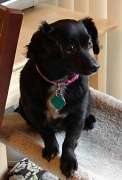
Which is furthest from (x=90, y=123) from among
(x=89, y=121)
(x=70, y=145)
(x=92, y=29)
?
(x=92, y=29)

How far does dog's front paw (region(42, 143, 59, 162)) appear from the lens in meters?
1.02

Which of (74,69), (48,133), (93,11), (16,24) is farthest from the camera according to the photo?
(93,11)

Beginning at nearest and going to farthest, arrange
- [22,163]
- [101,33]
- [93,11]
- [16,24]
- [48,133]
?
[16,24], [48,133], [101,33], [22,163], [93,11]

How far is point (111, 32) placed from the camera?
1687mm

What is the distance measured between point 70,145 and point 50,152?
0.24 feet

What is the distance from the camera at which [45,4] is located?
1658mm

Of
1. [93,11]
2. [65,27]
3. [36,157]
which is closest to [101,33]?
[93,11]

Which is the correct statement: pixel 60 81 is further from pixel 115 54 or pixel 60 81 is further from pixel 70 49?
pixel 115 54

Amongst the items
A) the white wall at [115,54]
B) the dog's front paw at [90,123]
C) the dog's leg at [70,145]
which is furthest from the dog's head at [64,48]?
the white wall at [115,54]

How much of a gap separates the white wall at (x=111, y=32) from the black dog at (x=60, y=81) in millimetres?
546

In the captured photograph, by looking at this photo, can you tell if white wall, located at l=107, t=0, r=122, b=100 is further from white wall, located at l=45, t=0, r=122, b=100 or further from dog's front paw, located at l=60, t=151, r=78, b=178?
dog's front paw, located at l=60, t=151, r=78, b=178

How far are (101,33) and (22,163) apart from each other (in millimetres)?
529

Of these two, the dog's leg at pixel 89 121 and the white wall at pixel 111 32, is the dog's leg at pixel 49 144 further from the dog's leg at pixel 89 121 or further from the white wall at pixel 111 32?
the white wall at pixel 111 32

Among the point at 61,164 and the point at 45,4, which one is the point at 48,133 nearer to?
the point at 61,164
